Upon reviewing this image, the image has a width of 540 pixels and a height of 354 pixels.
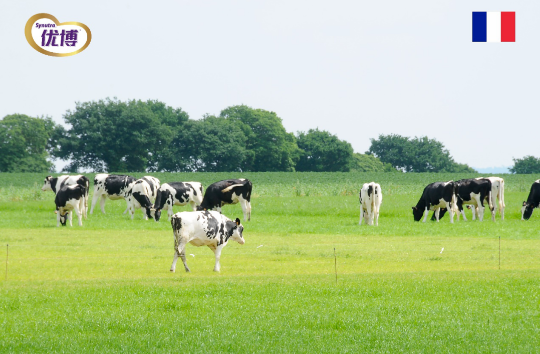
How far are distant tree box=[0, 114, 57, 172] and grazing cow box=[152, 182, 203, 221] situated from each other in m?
66.6

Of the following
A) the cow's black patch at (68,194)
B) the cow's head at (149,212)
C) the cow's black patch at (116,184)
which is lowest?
the cow's head at (149,212)

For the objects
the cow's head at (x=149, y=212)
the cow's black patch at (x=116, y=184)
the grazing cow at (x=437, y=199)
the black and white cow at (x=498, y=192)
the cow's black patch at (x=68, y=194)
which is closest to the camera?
the cow's black patch at (x=68, y=194)

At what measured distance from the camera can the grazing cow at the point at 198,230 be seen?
53.0 feet

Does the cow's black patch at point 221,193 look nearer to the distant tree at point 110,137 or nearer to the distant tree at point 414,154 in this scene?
the distant tree at point 110,137

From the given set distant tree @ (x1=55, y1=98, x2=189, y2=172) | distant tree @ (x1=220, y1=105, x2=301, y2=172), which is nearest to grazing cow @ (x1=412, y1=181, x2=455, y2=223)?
distant tree @ (x1=55, y1=98, x2=189, y2=172)

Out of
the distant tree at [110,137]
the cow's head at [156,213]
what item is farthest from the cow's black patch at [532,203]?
the distant tree at [110,137]

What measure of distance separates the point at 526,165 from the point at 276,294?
13260cm

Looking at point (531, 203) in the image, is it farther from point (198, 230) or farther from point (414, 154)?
point (414, 154)

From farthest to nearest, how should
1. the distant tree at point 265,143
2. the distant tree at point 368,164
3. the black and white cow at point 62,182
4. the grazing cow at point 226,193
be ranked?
the distant tree at point 368,164
the distant tree at point 265,143
the black and white cow at point 62,182
the grazing cow at point 226,193

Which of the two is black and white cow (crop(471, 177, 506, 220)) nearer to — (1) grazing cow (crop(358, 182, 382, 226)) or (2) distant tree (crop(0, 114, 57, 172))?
(1) grazing cow (crop(358, 182, 382, 226))

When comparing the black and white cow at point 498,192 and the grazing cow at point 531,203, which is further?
the grazing cow at point 531,203

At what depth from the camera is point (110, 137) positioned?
94125 mm

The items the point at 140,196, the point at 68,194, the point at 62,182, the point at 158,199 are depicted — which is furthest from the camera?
the point at 62,182

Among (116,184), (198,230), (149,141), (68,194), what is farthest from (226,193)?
(149,141)
